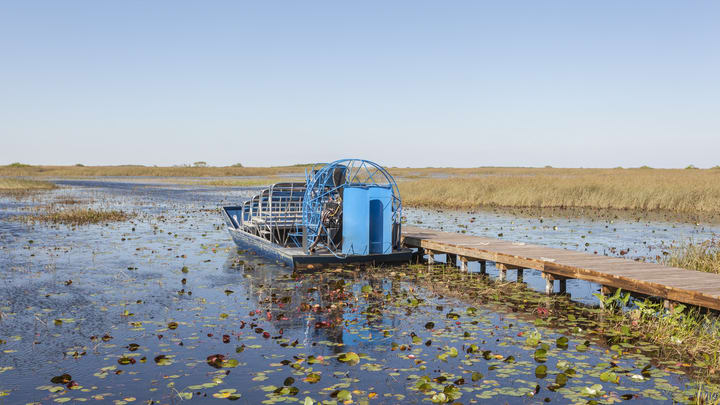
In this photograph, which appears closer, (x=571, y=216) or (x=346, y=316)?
(x=346, y=316)

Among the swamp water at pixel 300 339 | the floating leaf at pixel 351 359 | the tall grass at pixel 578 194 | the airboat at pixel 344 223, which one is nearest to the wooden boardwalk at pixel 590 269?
the swamp water at pixel 300 339

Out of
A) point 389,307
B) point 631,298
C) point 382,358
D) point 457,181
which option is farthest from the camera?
point 457,181

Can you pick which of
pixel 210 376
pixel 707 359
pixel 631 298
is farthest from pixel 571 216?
pixel 210 376

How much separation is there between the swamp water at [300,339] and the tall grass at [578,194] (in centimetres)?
1913

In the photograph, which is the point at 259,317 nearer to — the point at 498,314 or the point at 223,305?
the point at 223,305

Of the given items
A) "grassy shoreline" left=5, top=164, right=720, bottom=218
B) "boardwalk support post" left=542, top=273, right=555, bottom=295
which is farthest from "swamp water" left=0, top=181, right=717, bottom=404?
"grassy shoreline" left=5, top=164, right=720, bottom=218

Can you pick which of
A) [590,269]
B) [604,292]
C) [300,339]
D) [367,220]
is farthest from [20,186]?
[604,292]

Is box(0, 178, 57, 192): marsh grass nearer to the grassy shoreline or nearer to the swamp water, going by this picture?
the grassy shoreline

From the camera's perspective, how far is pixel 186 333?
9258 millimetres

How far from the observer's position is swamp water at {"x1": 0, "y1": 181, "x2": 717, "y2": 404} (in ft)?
22.4

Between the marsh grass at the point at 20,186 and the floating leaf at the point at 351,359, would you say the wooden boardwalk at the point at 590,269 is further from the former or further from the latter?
the marsh grass at the point at 20,186

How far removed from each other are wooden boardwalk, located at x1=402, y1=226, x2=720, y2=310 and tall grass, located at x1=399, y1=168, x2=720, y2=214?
2115cm

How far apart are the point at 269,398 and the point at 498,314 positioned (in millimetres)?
5340

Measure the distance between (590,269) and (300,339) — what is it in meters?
5.85
